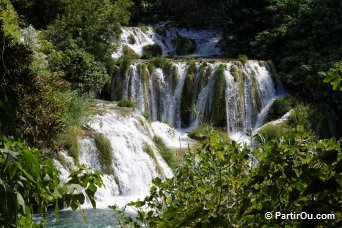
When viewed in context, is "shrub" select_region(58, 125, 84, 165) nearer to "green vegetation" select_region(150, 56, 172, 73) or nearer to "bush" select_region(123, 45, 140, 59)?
"green vegetation" select_region(150, 56, 172, 73)

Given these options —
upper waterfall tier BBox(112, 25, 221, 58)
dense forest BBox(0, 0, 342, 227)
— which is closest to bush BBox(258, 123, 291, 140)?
dense forest BBox(0, 0, 342, 227)

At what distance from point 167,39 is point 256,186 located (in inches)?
991

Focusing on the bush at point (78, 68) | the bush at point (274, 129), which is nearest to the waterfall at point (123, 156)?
the bush at point (78, 68)

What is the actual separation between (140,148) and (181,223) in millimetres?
11049

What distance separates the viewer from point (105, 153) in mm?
11750

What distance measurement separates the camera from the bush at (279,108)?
17516 millimetres

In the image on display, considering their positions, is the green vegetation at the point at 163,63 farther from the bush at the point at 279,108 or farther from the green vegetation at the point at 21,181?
the green vegetation at the point at 21,181

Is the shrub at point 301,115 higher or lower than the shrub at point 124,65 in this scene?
lower

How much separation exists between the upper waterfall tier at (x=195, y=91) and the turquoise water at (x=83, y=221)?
889 cm

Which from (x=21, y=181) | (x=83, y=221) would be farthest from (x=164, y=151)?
(x=21, y=181)

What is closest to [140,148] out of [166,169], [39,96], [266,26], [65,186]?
[166,169]

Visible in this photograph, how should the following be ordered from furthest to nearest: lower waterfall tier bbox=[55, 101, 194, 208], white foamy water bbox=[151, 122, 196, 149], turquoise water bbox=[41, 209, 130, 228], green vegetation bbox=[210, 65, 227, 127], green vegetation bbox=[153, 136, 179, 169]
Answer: green vegetation bbox=[210, 65, 227, 127] → white foamy water bbox=[151, 122, 196, 149] → green vegetation bbox=[153, 136, 179, 169] → lower waterfall tier bbox=[55, 101, 194, 208] → turquoise water bbox=[41, 209, 130, 228]

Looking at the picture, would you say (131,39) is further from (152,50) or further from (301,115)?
(301,115)

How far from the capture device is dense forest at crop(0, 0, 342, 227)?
1.53 m
